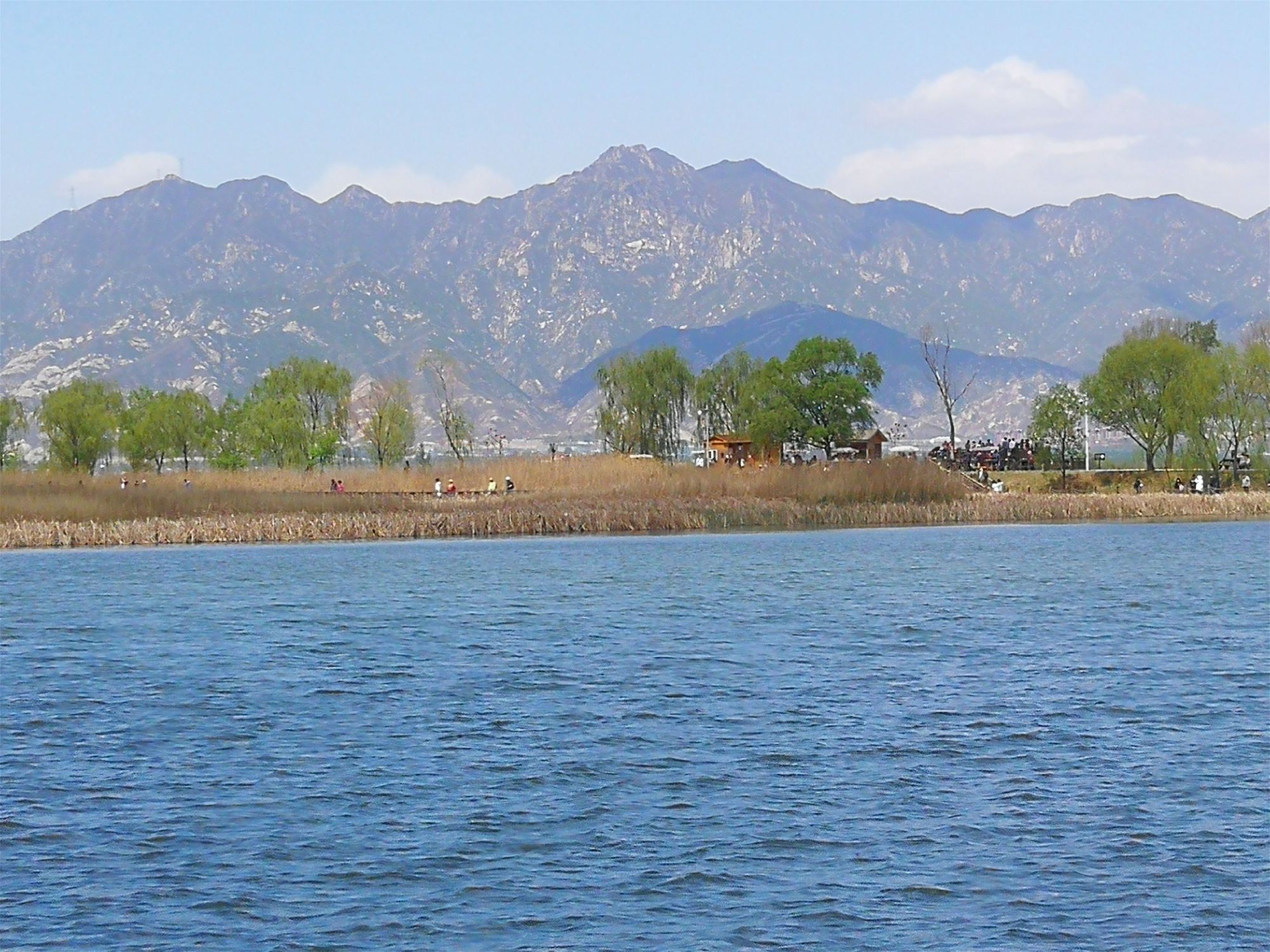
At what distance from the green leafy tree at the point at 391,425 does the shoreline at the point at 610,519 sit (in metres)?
49.8

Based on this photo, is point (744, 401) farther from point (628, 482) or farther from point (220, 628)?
point (220, 628)

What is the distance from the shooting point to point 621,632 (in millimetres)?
42125

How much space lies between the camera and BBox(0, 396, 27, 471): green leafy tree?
5591 inches

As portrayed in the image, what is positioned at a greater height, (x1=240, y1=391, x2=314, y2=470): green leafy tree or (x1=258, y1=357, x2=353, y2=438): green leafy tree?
(x1=258, y1=357, x2=353, y2=438): green leafy tree

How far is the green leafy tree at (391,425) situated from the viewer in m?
140

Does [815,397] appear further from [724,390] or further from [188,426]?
[188,426]

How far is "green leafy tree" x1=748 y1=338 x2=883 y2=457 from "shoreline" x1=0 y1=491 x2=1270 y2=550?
33.6 metres

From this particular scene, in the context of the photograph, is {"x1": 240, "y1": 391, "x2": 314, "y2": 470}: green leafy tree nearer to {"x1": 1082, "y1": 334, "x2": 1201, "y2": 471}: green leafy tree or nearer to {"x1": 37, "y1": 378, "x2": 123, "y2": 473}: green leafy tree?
{"x1": 37, "y1": 378, "x2": 123, "y2": 473}: green leafy tree

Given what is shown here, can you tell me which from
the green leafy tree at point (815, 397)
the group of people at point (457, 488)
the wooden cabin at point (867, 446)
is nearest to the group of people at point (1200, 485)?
the green leafy tree at point (815, 397)

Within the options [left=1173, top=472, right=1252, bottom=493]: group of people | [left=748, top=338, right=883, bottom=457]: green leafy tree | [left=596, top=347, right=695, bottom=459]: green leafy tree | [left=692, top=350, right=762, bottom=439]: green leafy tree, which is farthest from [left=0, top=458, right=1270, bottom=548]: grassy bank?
[left=692, top=350, right=762, bottom=439]: green leafy tree

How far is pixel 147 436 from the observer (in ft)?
449

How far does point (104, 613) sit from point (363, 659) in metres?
14.4

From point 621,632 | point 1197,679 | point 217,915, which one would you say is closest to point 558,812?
point 217,915

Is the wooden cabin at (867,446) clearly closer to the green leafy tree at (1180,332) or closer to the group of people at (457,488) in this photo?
the green leafy tree at (1180,332)
